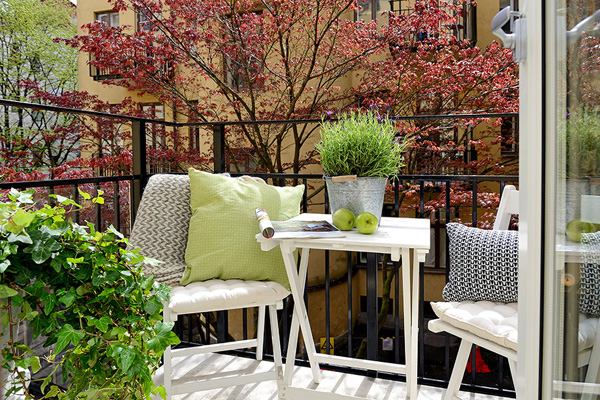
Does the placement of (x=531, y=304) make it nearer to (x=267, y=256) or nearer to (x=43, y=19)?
(x=267, y=256)

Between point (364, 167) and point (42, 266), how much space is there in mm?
1329

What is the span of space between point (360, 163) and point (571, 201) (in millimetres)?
1301

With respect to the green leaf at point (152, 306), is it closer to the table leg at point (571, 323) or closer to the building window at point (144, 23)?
the table leg at point (571, 323)

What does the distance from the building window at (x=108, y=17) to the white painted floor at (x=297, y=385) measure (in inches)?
358

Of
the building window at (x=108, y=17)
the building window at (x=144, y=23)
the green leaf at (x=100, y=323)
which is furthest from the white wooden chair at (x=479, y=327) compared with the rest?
the building window at (x=108, y=17)

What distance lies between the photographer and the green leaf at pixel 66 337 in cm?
85

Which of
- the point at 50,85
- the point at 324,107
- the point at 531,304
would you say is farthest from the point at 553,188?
the point at 50,85

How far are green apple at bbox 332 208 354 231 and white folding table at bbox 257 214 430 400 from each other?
0.06 metres

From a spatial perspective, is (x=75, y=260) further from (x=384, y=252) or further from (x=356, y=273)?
(x=356, y=273)

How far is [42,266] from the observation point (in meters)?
0.90

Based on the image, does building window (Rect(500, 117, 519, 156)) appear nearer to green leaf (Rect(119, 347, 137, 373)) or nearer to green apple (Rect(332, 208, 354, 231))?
green apple (Rect(332, 208, 354, 231))

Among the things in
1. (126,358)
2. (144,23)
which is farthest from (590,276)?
(144,23)

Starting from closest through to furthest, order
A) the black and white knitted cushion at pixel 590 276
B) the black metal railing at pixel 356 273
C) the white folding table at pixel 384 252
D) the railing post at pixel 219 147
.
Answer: the black and white knitted cushion at pixel 590 276
the white folding table at pixel 384 252
the black metal railing at pixel 356 273
the railing post at pixel 219 147

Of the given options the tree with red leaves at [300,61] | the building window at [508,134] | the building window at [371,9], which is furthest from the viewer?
the building window at [371,9]
